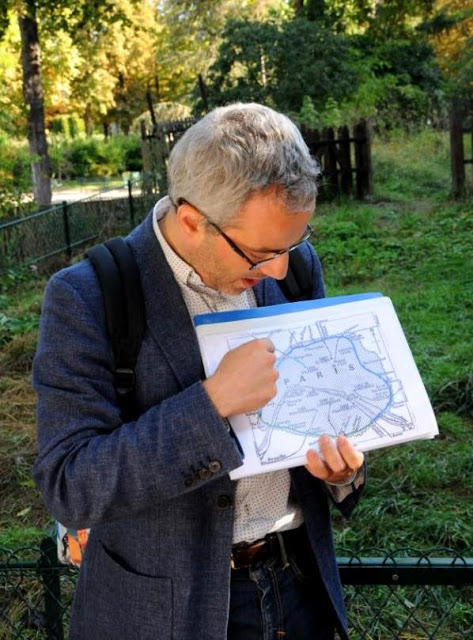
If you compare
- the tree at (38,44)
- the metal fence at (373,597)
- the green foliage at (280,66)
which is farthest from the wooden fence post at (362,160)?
the metal fence at (373,597)

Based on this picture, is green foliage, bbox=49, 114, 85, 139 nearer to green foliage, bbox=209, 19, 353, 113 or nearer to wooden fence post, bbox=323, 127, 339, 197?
green foliage, bbox=209, 19, 353, 113

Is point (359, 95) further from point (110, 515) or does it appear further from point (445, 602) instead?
point (110, 515)

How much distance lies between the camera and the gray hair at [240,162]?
4.14 ft

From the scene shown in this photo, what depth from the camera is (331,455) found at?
1.31 m

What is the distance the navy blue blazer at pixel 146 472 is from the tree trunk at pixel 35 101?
12884mm

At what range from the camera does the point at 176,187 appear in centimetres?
136

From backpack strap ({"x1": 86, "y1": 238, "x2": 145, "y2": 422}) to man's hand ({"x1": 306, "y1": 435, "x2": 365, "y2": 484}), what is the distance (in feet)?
1.10

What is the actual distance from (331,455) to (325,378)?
17 centimetres

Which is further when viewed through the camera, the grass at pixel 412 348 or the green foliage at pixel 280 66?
the green foliage at pixel 280 66

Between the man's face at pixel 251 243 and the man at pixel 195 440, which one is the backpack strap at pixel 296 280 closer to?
the man at pixel 195 440

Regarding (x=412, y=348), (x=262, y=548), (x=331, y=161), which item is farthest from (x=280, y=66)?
(x=262, y=548)

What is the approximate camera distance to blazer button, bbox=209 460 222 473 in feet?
4.07

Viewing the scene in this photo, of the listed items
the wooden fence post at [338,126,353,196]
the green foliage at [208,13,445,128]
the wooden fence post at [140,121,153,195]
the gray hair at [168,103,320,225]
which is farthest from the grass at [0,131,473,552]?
the green foliage at [208,13,445,128]

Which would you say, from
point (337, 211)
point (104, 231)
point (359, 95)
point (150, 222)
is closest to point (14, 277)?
point (104, 231)
